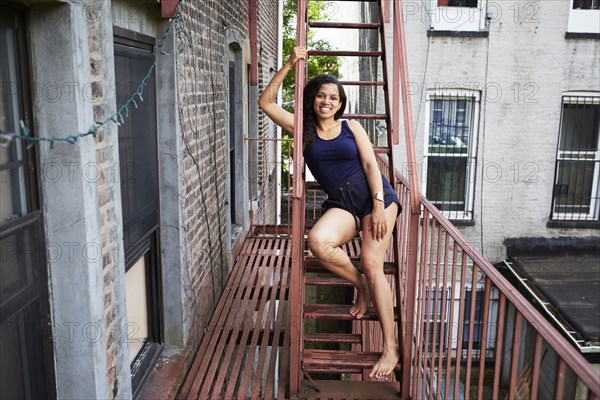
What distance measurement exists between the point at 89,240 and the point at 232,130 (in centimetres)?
476

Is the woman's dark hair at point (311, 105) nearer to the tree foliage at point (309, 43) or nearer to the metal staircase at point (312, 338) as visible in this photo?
the metal staircase at point (312, 338)

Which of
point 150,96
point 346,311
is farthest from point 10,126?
point 346,311

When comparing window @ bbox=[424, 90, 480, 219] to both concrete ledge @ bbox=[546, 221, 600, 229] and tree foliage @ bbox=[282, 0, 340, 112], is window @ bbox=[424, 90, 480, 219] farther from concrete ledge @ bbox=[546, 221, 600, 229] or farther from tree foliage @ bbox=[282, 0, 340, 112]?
tree foliage @ bbox=[282, 0, 340, 112]

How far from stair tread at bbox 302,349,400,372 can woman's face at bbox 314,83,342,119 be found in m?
1.49

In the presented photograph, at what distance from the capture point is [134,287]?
3.60 metres

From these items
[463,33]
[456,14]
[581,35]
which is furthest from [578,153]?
[456,14]

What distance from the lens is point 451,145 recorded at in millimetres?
10000

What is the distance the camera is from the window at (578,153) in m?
10.0

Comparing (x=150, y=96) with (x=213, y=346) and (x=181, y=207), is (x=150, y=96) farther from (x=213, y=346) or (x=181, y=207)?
(x=213, y=346)

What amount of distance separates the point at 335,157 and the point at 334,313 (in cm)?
103

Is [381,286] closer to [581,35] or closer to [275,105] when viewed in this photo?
[275,105]

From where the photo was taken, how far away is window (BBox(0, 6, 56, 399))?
2053 millimetres

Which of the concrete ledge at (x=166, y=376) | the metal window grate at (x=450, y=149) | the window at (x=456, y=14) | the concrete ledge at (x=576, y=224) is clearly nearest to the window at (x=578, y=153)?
the concrete ledge at (x=576, y=224)

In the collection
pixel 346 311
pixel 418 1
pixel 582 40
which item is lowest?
pixel 346 311
